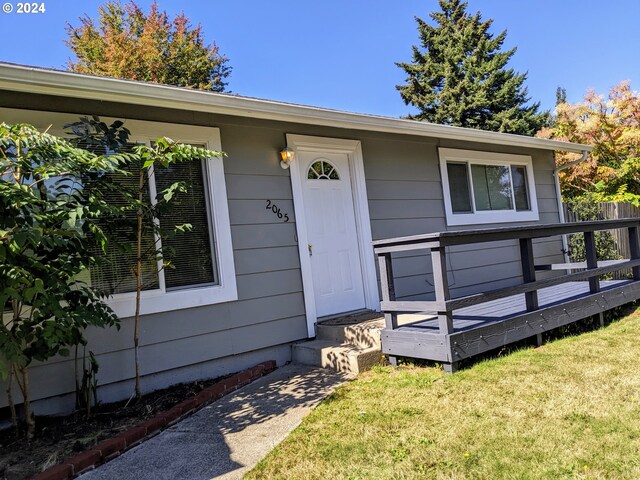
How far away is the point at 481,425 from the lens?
271cm

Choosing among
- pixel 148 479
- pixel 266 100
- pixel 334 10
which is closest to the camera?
pixel 148 479

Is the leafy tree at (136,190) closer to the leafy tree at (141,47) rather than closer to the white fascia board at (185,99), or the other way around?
the white fascia board at (185,99)

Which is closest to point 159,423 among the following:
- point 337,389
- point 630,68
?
point 337,389

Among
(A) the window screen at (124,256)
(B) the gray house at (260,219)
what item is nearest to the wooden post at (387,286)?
(B) the gray house at (260,219)

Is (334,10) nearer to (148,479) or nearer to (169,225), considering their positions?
(169,225)

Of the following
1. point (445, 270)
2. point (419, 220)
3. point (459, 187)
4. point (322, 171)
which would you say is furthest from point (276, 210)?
point (459, 187)

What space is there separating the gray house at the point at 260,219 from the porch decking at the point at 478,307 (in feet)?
3.33

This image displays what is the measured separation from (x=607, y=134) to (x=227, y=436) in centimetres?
1317

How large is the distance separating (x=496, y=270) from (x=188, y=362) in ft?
16.0

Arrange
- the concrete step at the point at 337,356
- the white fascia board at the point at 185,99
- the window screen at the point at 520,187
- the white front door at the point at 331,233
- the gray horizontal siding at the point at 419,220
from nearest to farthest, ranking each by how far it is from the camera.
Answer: the white fascia board at the point at 185,99
the concrete step at the point at 337,356
the white front door at the point at 331,233
the gray horizontal siding at the point at 419,220
the window screen at the point at 520,187

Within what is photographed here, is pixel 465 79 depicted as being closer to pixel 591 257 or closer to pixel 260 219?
pixel 591 257

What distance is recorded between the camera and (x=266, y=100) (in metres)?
4.37

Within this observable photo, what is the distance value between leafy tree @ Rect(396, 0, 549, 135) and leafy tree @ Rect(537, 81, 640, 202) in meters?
7.41

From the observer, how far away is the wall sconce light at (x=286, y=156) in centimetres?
474
